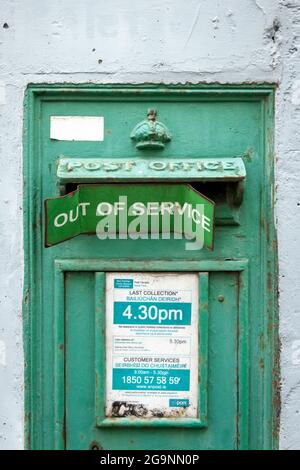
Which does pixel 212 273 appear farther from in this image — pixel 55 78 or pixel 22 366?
pixel 55 78

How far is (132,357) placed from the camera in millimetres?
2309

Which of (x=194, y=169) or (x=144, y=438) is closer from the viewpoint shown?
(x=194, y=169)

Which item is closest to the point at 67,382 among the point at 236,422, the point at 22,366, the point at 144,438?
the point at 22,366

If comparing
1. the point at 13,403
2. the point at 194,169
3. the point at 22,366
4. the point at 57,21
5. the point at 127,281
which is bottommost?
the point at 13,403

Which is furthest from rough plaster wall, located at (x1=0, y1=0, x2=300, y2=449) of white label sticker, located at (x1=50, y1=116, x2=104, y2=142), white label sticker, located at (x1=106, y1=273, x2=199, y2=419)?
white label sticker, located at (x1=106, y1=273, x2=199, y2=419)

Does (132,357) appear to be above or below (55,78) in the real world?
below

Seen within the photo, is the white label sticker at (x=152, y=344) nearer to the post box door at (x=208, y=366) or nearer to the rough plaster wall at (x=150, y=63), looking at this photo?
the post box door at (x=208, y=366)

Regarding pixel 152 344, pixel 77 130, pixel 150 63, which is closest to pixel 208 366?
pixel 152 344

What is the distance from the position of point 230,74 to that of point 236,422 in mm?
1400

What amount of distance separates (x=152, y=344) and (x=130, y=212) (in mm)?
541

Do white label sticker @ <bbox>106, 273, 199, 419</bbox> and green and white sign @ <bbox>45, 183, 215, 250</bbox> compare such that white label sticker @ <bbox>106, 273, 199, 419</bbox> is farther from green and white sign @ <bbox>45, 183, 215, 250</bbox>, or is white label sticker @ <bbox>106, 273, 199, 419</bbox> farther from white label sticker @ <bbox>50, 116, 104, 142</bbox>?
white label sticker @ <bbox>50, 116, 104, 142</bbox>

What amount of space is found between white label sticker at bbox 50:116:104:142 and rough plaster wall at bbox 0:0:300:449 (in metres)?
0.15

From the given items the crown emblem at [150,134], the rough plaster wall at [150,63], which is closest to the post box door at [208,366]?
the rough plaster wall at [150,63]

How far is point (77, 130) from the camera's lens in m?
2.31
